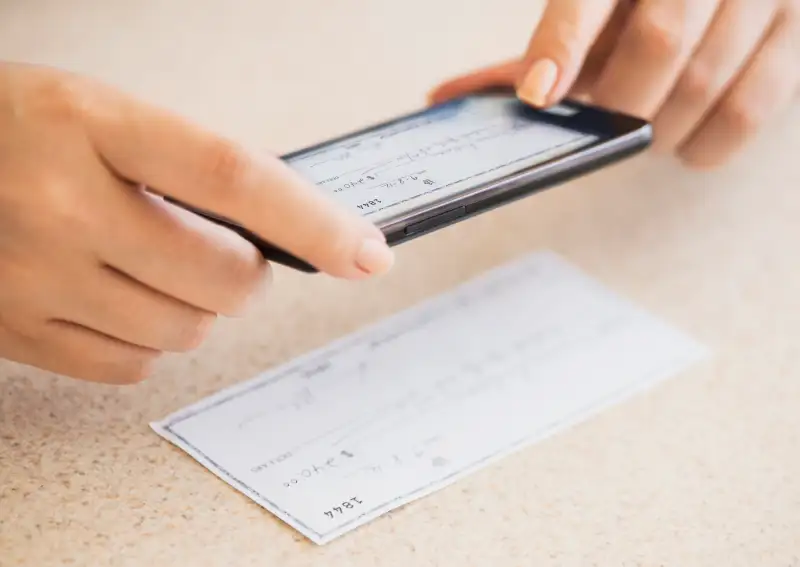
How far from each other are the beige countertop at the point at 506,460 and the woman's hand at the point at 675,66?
65mm

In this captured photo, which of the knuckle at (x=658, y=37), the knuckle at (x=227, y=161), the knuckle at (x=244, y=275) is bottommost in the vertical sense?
the knuckle at (x=244, y=275)

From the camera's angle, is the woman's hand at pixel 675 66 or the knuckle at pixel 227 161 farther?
the woman's hand at pixel 675 66

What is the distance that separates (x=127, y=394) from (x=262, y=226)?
0.18 meters

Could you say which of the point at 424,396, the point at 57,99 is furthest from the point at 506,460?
the point at 57,99

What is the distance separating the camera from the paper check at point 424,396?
0.51 meters

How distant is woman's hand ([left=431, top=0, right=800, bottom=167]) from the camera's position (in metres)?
0.64

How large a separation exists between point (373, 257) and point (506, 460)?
6.1 inches

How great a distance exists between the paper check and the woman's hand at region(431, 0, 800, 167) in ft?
0.47

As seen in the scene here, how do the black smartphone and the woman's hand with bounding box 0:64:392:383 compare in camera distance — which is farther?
the black smartphone

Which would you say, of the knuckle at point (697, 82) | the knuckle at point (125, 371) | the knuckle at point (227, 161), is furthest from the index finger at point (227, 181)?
the knuckle at point (697, 82)

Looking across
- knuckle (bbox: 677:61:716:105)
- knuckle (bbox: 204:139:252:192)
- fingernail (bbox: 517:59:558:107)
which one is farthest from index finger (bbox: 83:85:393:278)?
knuckle (bbox: 677:61:716:105)

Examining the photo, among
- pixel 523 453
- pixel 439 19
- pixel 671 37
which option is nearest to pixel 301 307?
pixel 523 453

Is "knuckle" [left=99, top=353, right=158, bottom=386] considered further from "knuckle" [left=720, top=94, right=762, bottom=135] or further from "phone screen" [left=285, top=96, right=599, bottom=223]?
"knuckle" [left=720, top=94, right=762, bottom=135]

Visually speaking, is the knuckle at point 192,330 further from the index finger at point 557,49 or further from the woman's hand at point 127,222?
the index finger at point 557,49
